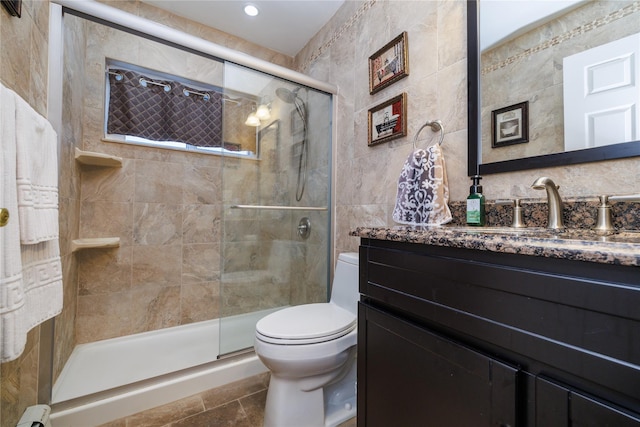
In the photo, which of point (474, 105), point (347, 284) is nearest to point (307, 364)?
point (347, 284)

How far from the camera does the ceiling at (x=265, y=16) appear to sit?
1791 millimetres

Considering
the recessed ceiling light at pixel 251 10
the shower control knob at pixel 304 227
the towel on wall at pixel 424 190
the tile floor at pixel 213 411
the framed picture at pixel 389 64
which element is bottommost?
the tile floor at pixel 213 411

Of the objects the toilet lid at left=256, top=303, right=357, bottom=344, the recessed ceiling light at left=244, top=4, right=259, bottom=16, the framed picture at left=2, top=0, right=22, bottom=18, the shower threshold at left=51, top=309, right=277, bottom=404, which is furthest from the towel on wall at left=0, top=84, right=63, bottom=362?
the recessed ceiling light at left=244, top=4, right=259, bottom=16

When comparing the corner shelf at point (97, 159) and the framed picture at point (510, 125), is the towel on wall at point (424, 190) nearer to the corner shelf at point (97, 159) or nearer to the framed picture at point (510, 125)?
the framed picture at point (510, 125)

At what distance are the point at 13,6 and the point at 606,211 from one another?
5.71ft

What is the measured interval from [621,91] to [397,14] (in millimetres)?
1050

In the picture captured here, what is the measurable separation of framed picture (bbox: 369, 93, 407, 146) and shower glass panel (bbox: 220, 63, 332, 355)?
449 mm

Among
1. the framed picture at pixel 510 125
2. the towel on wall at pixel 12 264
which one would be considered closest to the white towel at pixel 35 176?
the towel on wall at pixel 12 264

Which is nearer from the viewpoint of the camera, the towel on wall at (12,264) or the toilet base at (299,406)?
the towel on wall at (12,264)

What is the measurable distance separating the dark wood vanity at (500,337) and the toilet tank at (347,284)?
1.88 feet

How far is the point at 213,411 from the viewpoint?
1.25 m

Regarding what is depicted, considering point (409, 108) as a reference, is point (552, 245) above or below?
below

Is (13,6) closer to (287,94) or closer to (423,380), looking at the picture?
(287,94)

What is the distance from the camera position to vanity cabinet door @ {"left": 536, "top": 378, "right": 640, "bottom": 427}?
0.36 metres
